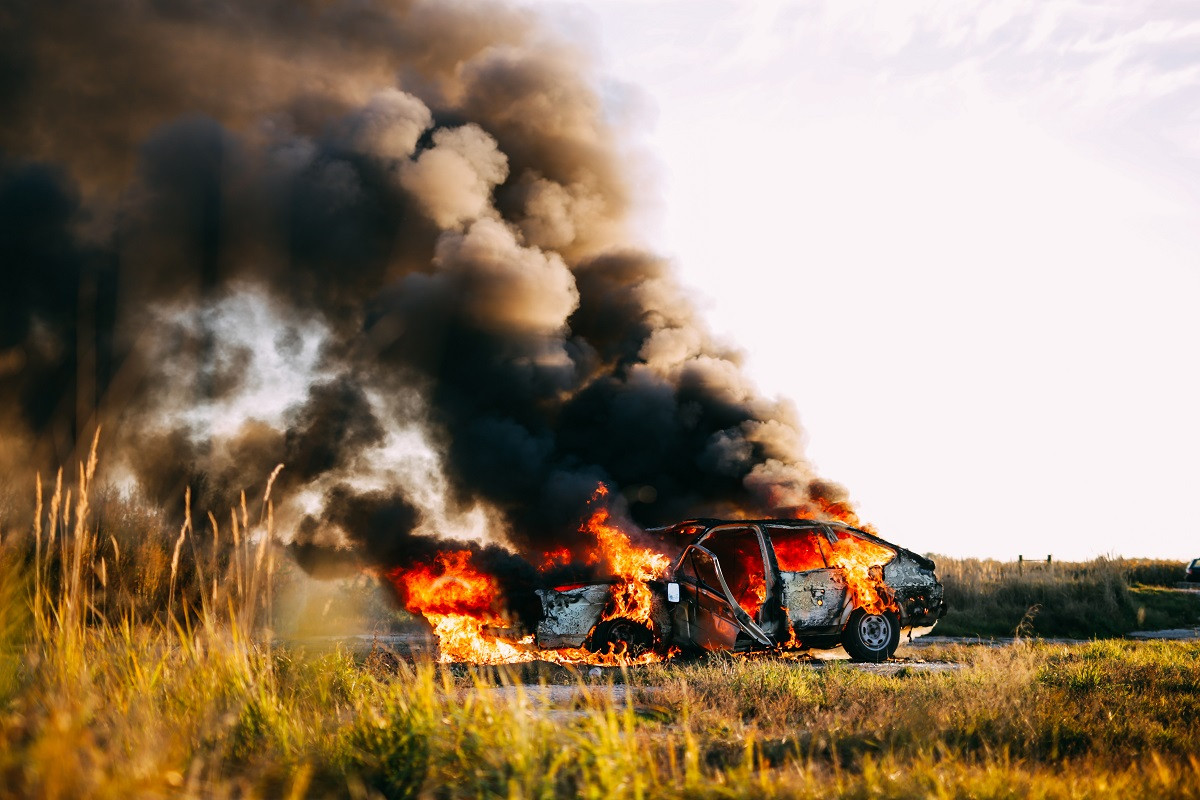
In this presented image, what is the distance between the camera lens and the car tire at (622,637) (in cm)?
919

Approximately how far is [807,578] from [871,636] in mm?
1175

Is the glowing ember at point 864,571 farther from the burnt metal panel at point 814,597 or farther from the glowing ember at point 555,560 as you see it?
the glowing ember at point 555,560

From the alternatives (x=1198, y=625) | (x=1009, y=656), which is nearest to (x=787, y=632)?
(x=1009, y=656)

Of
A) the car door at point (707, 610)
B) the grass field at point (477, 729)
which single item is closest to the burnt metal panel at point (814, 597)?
the car door at point (707, 610)

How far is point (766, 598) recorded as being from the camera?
9414 mm

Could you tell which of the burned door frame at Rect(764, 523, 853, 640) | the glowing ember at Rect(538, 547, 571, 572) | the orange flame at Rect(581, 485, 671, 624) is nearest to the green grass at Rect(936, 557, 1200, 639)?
the burned door frame at Rect(764, 523, 853, 640)

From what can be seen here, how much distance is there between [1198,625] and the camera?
18078 millimetres

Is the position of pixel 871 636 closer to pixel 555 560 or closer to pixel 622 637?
pixel 622 637

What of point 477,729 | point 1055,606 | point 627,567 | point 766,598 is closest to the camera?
point 477,729

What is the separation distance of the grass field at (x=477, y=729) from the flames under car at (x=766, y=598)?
2.16 meters

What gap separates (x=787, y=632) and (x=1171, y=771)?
525 cm

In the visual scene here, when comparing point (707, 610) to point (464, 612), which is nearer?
point (707, 610)

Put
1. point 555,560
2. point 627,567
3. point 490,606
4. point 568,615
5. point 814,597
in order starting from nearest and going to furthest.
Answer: point 568,615 → point 490,606 → point 814,597 → point 627,567 → point 555,560

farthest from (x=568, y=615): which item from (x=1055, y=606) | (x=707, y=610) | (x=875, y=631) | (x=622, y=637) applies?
(x=1055, y=606)
